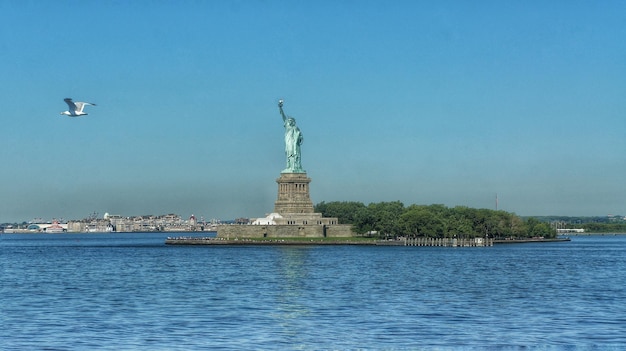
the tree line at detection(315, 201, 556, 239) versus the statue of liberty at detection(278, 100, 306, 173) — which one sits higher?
the statue of liberty at detection(278, 100, 306, 173)

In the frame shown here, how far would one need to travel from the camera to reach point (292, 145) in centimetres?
14062

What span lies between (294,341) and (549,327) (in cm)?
966

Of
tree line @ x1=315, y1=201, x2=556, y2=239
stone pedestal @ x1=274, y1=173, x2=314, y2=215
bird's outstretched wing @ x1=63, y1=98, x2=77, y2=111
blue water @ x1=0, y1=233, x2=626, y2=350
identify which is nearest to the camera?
blue water @ x1=0, y1=233, x2=626, y2=350

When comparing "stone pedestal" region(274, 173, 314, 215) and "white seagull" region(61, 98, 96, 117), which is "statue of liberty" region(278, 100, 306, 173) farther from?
"white seagull" region(61, 98, 96, 117)

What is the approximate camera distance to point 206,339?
34125 millimetres

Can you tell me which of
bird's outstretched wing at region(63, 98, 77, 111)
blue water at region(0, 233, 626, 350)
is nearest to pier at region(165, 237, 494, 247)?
blue water at region(0, 233, 626, 350)

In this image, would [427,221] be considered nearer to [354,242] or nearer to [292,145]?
[354,242]

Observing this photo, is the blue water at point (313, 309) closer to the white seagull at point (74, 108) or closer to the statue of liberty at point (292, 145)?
the white seagull at point (74, 108)

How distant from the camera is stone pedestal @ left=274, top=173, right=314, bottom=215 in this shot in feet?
456

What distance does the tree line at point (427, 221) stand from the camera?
147 metres

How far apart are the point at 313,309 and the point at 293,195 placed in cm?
9490

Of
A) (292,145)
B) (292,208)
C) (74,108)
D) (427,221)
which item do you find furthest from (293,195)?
(74,108)

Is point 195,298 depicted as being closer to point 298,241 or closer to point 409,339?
point 409,339

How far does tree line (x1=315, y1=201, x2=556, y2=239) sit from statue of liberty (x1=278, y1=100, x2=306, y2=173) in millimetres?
14967
